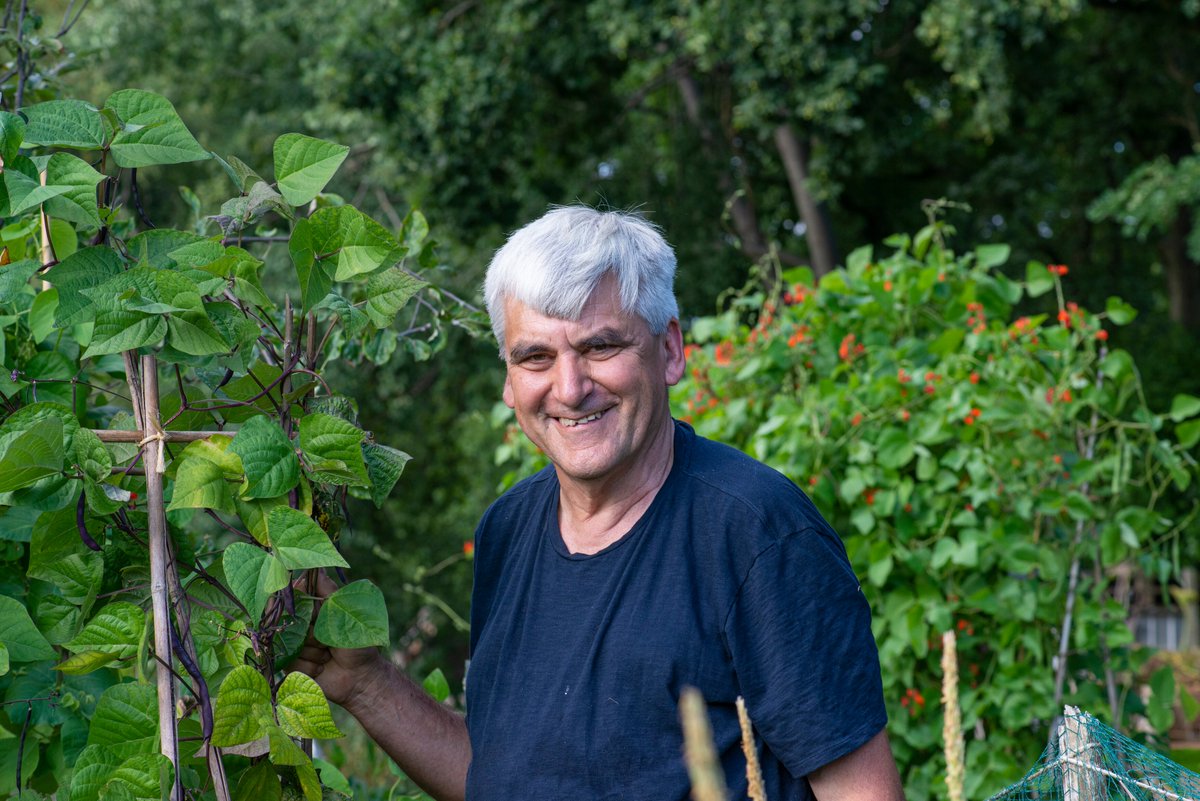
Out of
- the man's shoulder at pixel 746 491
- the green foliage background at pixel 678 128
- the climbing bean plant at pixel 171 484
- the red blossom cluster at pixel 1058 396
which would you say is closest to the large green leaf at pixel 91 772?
the climbing bean plant at pixel 171 484

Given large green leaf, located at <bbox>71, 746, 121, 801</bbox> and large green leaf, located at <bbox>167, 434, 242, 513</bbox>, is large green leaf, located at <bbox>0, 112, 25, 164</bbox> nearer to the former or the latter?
large green leaf, located at <bbox>167, 434, 242, 513</bbox>

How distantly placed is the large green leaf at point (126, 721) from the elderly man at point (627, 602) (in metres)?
0.30

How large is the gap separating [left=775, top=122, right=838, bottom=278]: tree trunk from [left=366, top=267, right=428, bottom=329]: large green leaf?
362 inches

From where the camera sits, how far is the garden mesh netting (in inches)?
61.5

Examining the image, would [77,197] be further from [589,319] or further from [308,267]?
[589,319]

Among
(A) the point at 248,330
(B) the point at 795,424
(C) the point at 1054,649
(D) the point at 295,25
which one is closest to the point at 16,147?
(A) the point at 248,330

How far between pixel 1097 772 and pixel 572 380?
2.86 feet

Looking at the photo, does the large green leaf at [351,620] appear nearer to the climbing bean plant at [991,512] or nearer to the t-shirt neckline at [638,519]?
the t-shirt neckline at [638,519]

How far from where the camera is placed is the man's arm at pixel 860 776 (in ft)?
5.42

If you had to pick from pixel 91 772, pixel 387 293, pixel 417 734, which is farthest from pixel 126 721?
pixel 387 293

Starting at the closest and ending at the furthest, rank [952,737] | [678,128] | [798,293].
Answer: [952,737] < [798,293] < [678,128]

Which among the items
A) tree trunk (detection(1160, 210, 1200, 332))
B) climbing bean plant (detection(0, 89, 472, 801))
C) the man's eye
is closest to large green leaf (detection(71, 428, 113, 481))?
climbing bean plant (detection(0, 89, 472, 801))

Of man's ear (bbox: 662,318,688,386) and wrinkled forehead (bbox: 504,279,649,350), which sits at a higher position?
wrinkled forehead (bbox: 504,279,649,350)

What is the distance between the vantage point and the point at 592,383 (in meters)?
1.84
